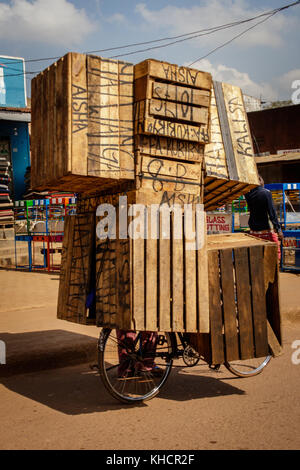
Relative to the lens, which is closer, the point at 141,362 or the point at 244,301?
the point at 244,301

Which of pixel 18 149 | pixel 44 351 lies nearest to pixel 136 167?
pixel 44 351

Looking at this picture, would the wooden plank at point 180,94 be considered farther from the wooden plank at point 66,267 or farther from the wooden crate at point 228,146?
the wooden plank at point 66,267

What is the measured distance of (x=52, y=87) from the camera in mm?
3855

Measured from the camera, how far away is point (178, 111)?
3932 mm

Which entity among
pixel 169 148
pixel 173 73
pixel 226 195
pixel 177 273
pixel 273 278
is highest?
pixel 173 73

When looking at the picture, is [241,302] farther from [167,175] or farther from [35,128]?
[35,128]

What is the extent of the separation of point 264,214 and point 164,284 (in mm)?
3367

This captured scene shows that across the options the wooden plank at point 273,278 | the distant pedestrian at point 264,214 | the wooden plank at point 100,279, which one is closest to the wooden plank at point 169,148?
the wooden plank at point 100,279

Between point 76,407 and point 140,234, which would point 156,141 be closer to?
point 140,234

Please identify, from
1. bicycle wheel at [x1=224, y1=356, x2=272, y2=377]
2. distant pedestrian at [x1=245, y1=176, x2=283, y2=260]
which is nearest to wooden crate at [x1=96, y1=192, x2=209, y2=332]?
bicycle wheel at [x1=224, y1=356, x2=272, y2=377]

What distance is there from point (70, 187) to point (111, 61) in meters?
1.09

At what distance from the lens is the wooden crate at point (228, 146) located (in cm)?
437

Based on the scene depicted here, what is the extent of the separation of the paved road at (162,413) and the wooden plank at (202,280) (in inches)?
27.9

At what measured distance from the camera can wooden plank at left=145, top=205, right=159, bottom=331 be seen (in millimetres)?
3740
